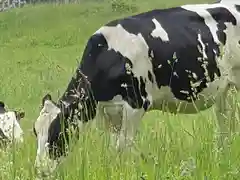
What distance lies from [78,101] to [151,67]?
3.70 feet

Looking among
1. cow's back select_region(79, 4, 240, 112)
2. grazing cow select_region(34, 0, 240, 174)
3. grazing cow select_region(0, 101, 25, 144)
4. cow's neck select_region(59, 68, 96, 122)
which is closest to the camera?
grazing cow select_region(0, 101, 25, 144)

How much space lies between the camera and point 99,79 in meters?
6.65

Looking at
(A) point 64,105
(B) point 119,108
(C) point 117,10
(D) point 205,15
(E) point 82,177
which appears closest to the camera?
(E) point 82,177

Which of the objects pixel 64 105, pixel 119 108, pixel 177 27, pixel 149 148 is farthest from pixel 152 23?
pixel 149 148

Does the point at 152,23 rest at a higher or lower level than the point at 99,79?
higher

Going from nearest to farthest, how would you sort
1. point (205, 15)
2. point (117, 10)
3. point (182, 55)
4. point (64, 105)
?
point (64, 105)
point (182, 55)
point (205, 15)
point (117, 10)

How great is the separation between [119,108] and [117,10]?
27.2m

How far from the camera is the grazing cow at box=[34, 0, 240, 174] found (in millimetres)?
6438

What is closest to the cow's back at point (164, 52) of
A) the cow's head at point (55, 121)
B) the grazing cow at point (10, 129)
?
the cow's head at point (55, 121)

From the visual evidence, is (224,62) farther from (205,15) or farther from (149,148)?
(149,148)

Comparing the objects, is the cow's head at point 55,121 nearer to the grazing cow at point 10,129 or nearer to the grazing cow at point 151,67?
the grazing cow at point 151,67

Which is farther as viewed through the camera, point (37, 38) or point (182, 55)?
point (37, 38)

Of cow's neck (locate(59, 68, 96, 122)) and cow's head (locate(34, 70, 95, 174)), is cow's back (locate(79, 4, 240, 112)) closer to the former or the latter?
cow's neck (locate(59, 68, 96, 122))

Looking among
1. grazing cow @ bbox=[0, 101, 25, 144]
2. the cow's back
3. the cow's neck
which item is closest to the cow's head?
the cow's neck
